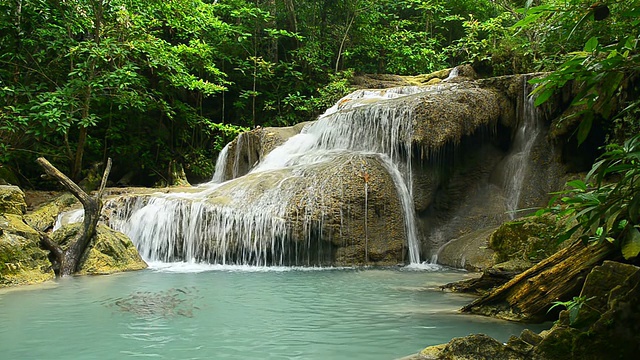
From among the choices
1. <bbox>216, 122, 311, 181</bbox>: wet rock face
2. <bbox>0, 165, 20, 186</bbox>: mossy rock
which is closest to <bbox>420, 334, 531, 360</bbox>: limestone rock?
<bbox>216, 122, 311, 181</bbox>: wet rock face

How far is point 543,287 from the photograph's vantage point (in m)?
3.89

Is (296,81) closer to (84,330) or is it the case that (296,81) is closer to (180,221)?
(180,221)

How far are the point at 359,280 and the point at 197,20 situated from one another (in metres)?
9.83

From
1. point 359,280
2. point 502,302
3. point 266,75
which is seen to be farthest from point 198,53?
point 502,302

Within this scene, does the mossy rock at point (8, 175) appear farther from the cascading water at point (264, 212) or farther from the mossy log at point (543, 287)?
the mossy log at point (543, 287)

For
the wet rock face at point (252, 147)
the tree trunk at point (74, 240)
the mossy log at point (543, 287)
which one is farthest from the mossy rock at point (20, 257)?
the wet rock face at point (252, 147)

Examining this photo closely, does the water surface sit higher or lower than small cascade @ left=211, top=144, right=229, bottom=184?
lower

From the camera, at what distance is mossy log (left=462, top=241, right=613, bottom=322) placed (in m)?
3.55

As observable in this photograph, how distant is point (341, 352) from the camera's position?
339 centimetres

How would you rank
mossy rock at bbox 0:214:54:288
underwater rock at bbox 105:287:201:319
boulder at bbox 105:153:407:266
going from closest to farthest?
underwater rock at bbox 105:287:201:319 → mossy rock at bbox 0:214:54:288 → boulder at bbox 105:153:407:266

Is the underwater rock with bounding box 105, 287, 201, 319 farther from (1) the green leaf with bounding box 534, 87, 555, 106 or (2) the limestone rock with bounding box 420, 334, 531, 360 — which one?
(1) the green leaf with bounding box 534, 87, 555, 106

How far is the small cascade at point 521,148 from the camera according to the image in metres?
9.92

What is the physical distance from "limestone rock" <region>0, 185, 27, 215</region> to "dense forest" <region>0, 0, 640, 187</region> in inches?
70.5

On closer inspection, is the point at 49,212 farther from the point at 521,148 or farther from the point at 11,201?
the point at 521,148
